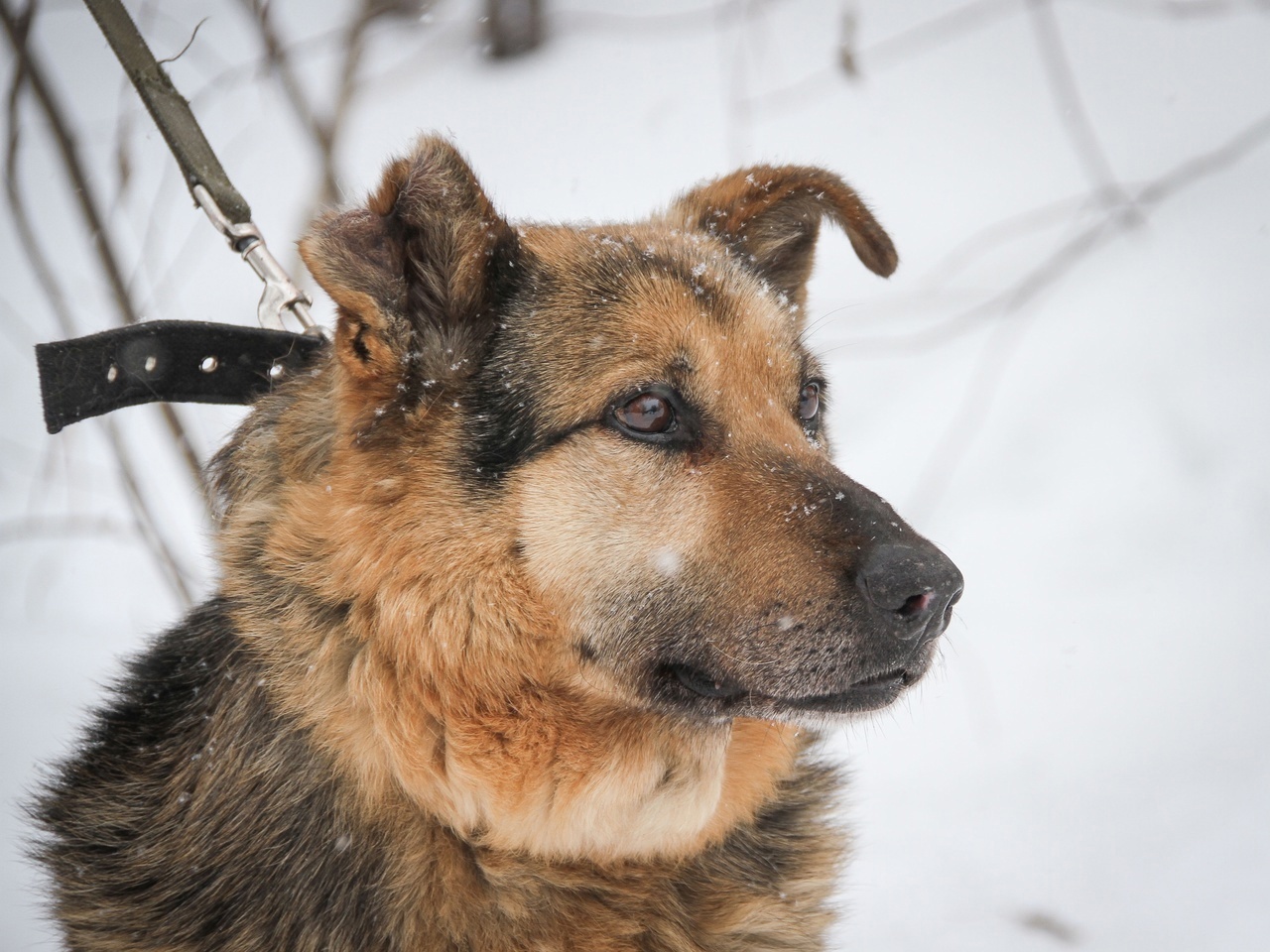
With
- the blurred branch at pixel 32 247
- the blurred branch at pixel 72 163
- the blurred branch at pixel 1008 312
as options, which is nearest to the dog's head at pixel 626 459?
the blurred branch at pixel 72 163

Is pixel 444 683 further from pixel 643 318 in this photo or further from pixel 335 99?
pixel 335 99

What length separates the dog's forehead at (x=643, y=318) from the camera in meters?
2.90

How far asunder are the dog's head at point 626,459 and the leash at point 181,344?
57cm

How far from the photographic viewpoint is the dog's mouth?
2635 mm

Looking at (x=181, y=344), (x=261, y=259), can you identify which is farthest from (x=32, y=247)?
(x=181, y=344)

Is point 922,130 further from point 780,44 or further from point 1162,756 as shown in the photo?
point 1162,756

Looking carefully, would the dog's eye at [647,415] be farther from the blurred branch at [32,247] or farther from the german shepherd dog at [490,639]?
the blurred branch at [32,247]

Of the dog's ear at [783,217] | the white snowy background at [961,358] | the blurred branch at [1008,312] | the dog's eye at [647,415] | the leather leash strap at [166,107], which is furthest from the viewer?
the blurred branch at [1008,312]

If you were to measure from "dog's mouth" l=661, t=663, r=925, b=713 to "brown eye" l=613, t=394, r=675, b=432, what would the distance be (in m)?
0.64

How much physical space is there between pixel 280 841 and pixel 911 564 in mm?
1743

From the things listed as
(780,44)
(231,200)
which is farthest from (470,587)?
(780,44)

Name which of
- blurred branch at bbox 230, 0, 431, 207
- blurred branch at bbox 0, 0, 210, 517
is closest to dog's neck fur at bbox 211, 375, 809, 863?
blurred branch at bbox 0, 0, 210, 517

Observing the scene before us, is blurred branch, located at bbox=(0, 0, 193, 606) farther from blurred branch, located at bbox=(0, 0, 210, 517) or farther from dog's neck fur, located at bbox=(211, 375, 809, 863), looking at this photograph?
dog's neck fur, located at bbox=(211, 375, 809, 863)

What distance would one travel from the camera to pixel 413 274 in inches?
111
